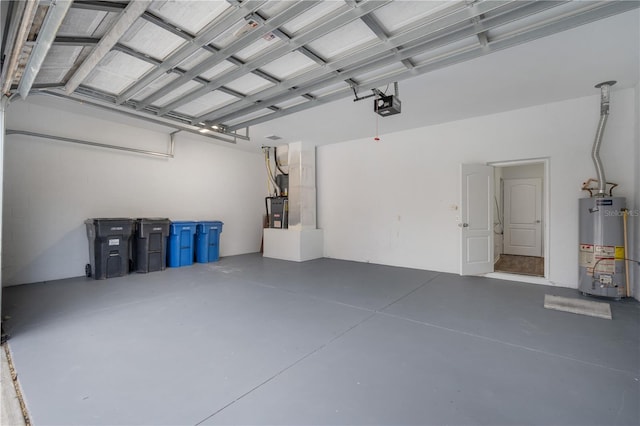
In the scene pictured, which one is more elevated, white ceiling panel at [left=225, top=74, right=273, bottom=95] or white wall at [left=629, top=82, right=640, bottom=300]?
white ceiling panel at [left=225, top=74, right=273, bottom=95]

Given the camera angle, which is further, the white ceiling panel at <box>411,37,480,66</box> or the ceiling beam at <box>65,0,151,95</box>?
the white ceiling panel at <box>411,37,480,66</box>

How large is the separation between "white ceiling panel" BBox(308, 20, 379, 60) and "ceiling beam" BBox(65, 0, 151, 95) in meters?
1.34

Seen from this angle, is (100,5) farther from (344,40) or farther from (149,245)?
(149,245)

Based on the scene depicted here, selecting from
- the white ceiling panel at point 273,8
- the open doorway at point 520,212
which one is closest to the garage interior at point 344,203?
the white ceiling panel at point 273,8

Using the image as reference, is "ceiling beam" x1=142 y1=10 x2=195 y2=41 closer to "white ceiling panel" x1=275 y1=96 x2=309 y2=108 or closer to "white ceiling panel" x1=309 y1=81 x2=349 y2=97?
"white ceiling panel" x1=309 y1=81 x2=349 y2=97

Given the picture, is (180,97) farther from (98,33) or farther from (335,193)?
(335,193)

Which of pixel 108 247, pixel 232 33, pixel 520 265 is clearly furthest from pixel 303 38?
pixel 520 265

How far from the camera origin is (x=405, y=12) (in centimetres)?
217

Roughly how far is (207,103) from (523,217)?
846 centimetres

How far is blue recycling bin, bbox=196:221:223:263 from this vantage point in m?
6.23

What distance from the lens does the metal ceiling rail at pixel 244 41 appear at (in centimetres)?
202

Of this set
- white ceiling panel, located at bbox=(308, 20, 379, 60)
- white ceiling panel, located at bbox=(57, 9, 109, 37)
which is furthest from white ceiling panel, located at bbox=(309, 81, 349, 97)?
white ceiling panel, located at bbox=(57, 9, 109, 37)

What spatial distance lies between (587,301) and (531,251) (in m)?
4.74

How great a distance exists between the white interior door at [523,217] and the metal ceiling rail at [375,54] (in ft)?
23.2
